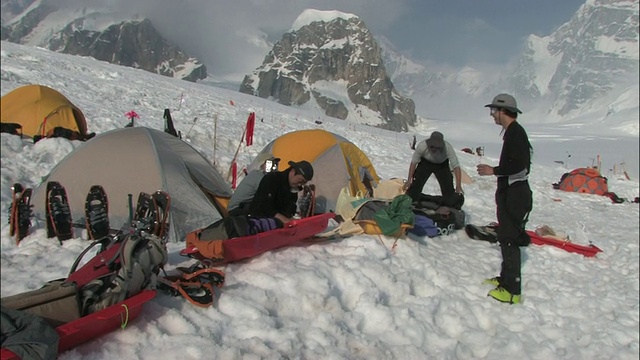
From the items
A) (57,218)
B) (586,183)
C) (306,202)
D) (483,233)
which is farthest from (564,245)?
(586,183)

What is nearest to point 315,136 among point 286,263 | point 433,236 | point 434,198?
Result: point 434,198

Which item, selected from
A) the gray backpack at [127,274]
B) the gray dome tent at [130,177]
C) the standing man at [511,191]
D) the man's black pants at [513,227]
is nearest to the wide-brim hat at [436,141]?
the standing man at [511,191]

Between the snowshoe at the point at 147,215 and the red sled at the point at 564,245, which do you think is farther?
the red sled at the point at 564,245

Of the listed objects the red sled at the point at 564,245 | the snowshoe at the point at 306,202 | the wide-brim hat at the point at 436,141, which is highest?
the wide-brim hat at the point at 436,141

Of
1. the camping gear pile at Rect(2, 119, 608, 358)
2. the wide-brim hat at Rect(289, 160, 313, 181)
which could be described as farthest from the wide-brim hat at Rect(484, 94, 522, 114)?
the wide-brim hat at Rect(289, 160, 313, 181)

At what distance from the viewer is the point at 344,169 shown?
9141 mm

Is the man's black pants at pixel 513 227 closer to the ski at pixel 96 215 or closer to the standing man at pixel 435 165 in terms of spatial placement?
the standing man at pixel 435 165

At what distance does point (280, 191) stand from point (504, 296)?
9.42ft

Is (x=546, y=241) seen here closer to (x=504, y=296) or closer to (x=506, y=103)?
(x=504, y=296)

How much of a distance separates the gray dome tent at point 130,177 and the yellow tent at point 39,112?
4.40 meters

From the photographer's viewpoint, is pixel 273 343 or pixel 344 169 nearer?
pixel 273 343

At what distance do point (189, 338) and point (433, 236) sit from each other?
473cm

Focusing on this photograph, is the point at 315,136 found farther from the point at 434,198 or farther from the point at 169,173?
the point at 169,173

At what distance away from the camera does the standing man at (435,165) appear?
743cm
